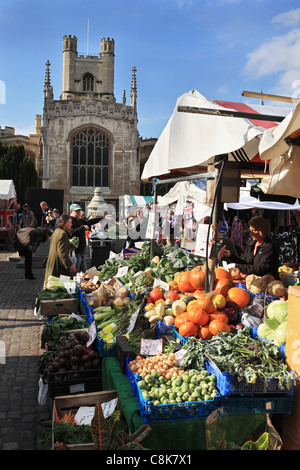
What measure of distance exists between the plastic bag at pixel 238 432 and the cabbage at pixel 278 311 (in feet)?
2.79

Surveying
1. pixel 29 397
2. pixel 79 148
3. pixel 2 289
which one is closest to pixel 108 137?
pixel 79 148

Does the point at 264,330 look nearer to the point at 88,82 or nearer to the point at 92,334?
the point at 92,334

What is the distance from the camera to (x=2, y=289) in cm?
924

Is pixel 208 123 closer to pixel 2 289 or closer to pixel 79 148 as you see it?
pixel 2 289

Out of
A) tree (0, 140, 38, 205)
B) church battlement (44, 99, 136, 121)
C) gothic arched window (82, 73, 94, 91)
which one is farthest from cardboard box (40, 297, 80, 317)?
gothic arched window (82, 73, 94, 91)

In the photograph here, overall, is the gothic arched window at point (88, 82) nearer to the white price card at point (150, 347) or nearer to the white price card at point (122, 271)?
the white price card at point (122, 271)

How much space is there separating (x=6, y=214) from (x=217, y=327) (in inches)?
598

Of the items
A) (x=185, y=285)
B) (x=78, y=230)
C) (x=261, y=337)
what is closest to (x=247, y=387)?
(x=261, y=337)

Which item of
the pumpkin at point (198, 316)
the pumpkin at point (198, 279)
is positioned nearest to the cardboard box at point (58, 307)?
the pumpkin at point (198, 279)

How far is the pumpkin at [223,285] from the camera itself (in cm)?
393

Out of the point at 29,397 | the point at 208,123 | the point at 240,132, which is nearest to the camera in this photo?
the point at 240,132

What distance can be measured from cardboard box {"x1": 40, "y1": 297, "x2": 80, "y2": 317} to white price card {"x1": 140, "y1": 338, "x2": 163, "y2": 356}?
2300 mm

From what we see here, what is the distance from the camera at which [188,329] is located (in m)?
3.41
